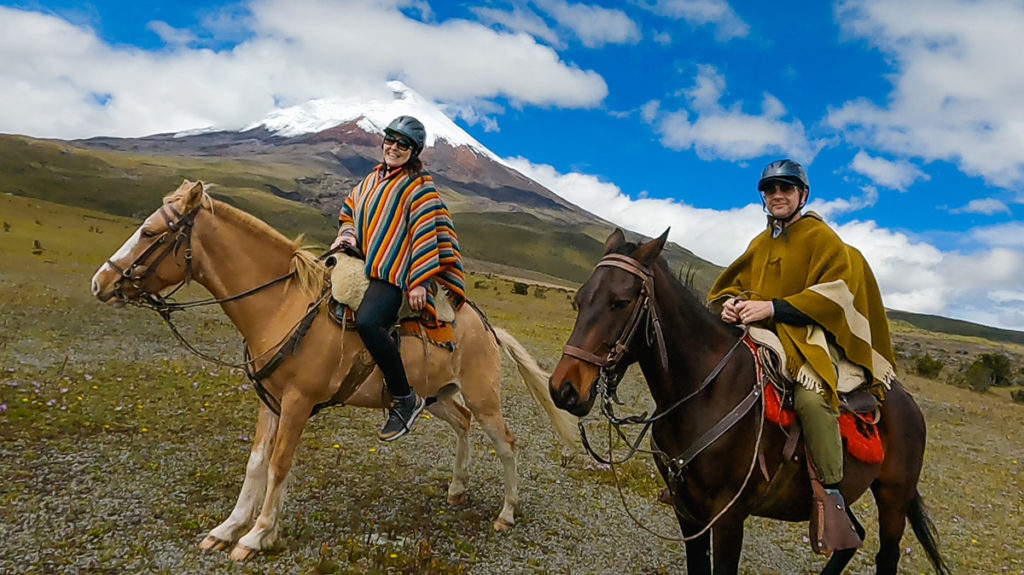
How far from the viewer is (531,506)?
7.48 metres

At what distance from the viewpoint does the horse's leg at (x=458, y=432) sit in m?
6.84

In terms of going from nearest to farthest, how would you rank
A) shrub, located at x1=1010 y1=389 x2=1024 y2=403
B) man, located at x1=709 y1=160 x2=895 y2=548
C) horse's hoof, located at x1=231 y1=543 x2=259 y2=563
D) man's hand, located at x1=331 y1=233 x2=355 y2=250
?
man, located at x1=709 y1=160 x2=895 y2=548 → horse's hoof, located at x1=231 y1=543 x2=259 y2=563 → man's hand, located at x1=331 y1=233 x2=355 y2=250 → shrub, located at x1=1010 y1=389 x2=1024 y2=403

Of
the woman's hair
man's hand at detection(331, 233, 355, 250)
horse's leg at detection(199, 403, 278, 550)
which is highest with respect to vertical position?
the woman's hair

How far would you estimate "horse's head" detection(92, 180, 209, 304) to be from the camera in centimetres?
473

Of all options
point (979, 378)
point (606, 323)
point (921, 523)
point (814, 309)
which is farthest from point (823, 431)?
point (979, 378)

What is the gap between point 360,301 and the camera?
5.27 m

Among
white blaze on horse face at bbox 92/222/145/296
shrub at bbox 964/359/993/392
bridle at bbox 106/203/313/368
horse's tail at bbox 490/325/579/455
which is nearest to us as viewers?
white blaze on horse face at bbox 92/222/145/296

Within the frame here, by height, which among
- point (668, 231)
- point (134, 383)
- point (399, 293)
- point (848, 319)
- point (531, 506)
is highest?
point (668, 231)

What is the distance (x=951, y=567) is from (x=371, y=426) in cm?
944

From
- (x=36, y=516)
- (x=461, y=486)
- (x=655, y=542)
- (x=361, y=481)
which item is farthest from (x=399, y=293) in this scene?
(x=655, y=542)

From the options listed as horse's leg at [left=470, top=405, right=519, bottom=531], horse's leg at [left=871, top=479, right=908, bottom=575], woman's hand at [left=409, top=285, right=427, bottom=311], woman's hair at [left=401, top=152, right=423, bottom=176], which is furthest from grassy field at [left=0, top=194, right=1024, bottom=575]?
A: woman's hair at [left=401, top=152, right=423, bottom=176]

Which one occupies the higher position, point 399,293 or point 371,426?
point 399,293

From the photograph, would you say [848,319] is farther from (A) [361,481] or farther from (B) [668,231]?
(A) [361,481]

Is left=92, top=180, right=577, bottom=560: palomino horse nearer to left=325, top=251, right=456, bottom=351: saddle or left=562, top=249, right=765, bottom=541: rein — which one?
left=325, top=251, right=456, bottom=351: saddle
